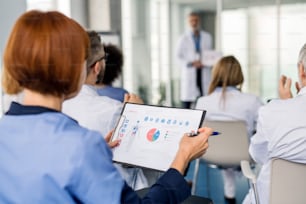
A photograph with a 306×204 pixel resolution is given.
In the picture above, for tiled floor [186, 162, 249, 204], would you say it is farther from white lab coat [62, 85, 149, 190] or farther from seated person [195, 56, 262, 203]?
white lab coat [62, 85, 149, 190]

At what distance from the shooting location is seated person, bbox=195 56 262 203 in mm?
2994

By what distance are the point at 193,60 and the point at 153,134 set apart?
4.30m

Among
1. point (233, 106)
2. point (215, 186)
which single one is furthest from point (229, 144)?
point (215, 186)

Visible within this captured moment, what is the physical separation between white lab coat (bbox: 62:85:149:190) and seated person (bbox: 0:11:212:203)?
0.77 metres

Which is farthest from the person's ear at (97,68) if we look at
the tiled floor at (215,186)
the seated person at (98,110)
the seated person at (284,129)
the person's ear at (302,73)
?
the tiled floor at (215,186)

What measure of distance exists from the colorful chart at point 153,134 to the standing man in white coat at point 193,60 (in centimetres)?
417

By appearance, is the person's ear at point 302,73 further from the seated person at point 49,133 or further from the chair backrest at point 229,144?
the seated person at point 49,133

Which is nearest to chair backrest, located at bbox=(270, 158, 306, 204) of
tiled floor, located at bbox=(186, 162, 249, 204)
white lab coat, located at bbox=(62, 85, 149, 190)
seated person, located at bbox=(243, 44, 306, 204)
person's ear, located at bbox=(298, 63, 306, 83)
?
seated person, located at bbox=(243, 44, 306, 204)

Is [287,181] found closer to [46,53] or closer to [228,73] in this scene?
[46,53]

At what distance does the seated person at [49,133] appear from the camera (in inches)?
33.0

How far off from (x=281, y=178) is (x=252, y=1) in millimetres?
4764

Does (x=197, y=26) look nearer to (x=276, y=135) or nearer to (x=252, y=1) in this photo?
(x=252, y=1)

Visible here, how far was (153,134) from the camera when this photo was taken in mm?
1370

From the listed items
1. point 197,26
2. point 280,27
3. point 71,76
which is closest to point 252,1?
point 280,27
